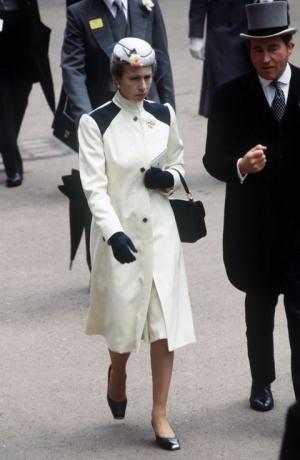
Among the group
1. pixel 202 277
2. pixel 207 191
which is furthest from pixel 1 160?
pixel 202 277

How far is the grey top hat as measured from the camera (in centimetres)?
544

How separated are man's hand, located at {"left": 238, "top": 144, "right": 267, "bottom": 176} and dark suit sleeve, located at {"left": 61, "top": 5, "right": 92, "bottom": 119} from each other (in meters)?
2.03

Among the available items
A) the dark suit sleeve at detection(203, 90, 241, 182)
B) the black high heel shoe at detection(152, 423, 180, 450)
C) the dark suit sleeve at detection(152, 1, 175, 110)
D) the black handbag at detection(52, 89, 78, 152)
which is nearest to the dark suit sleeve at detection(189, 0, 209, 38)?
the black handbag at detection(52, 89, 78, 152)

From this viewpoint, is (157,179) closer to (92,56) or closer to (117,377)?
(117,377)

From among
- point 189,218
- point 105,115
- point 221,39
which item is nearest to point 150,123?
point 105,115

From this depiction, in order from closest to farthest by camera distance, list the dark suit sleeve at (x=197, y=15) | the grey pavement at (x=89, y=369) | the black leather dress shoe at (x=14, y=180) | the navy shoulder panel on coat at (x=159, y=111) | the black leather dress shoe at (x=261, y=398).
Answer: the navy shoulder panel on coat at (x=159, y=111) → the grey pavement at (x=89, y=369) → the black leather dress shoe at (x=261, y=398) → the dark suit sleeve at (x=197, y=15) → the black leather dress shoe at (x=14, y=180)

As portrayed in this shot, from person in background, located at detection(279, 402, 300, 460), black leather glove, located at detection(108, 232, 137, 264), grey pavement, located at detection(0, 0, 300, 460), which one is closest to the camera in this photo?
person in background, located at detection(279, 402, 300, 460)

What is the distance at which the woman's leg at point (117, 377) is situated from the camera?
18.8 ft

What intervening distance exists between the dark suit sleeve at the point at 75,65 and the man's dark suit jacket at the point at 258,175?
5.53ft

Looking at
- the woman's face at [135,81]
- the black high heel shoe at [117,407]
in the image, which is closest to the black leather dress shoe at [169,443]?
the black high heel shoe at [117,407]

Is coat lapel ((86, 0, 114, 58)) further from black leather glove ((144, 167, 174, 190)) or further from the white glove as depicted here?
the white glove

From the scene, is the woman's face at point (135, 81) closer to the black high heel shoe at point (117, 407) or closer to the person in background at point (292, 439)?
the black high heel shoe at point (117, 407)

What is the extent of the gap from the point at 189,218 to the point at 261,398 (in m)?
0.92

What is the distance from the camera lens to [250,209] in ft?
18.6
